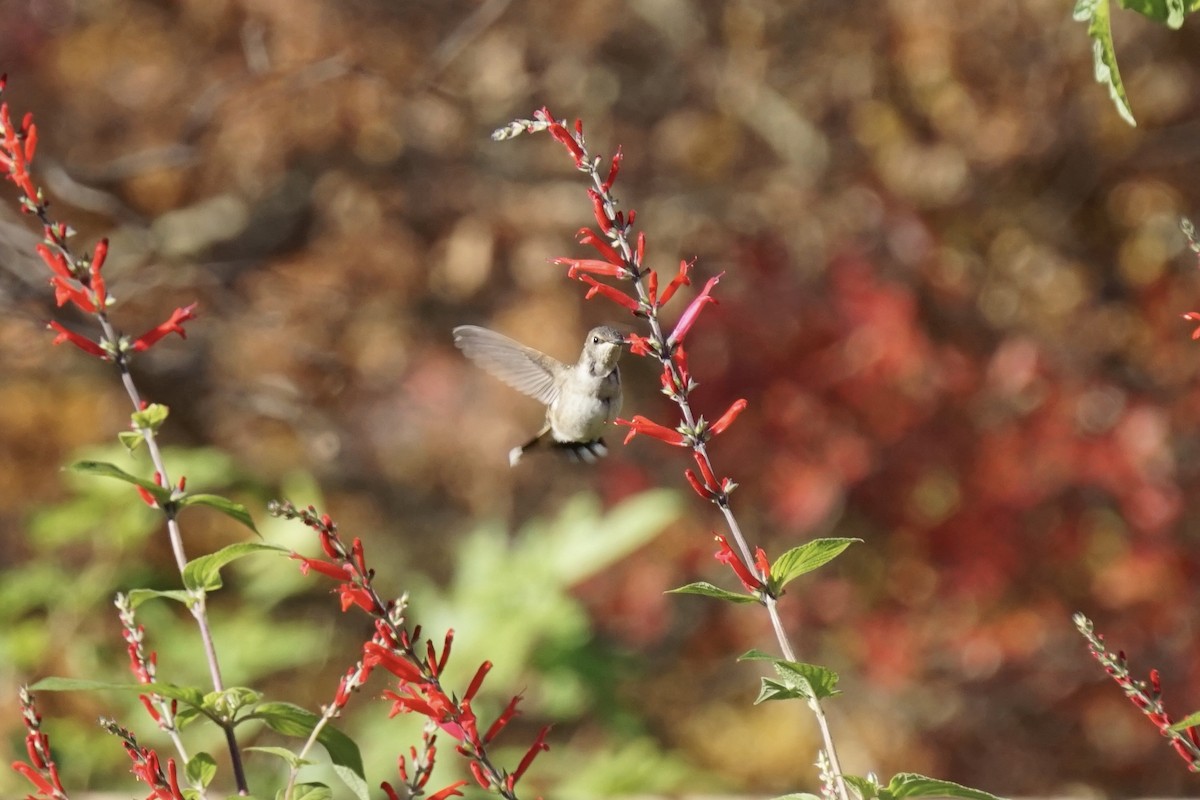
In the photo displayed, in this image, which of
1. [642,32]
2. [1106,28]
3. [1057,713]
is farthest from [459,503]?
[1106,28]

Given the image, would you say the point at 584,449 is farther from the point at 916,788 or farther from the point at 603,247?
the point at 916,788

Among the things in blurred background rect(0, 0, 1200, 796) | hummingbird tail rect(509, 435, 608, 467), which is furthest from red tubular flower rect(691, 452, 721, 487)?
blurred background rect(0, 0, 1200, 796)

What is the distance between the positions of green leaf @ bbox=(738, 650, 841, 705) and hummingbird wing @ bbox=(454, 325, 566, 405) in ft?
4.37

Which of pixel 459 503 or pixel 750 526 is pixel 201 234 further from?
pixel 750 526

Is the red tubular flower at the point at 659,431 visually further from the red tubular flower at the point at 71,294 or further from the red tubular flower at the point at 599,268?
the red tubular flower at the point at 71,294

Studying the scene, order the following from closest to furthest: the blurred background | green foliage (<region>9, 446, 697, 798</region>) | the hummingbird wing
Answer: the hummingbird wing < green foliage (<region>9, 446, 697, 798</region>) < the blurred background

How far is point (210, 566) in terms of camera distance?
1.14 meters

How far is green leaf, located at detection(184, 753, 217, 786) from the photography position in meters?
1.14

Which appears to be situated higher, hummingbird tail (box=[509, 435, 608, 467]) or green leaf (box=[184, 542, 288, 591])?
hummingbird tail (box=[509, 435, 608, 467])

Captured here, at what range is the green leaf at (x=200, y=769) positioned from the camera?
1.14m

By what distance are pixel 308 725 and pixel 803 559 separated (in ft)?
1.49

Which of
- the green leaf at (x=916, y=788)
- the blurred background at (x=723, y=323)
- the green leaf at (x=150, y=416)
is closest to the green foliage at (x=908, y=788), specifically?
the green leaf at (x=916, y=788)

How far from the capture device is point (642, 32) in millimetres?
6047

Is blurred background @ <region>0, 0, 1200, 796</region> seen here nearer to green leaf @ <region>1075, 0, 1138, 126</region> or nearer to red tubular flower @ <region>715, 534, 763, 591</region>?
red tubular flower @ <region>715, 534, 763, 591</region>
